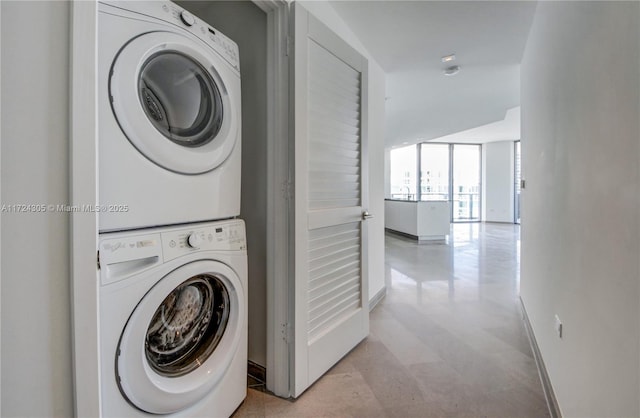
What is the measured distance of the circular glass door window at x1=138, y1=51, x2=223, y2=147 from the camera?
3.89 ft

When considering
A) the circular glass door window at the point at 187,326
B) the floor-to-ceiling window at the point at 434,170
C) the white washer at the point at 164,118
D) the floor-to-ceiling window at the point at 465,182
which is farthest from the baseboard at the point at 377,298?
the floor-to-ceiling window at the point at 465,182

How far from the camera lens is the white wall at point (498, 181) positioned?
9578mm

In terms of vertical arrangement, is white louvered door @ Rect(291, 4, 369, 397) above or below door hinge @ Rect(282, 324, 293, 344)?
above

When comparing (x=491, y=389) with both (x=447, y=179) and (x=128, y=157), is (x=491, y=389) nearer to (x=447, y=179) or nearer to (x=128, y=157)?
(x=128, y=157)

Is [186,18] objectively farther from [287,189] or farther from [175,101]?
[287,189]

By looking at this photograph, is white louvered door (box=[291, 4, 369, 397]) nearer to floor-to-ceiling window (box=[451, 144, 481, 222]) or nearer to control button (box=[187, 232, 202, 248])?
control button (box=[187, 232, 202, 248])

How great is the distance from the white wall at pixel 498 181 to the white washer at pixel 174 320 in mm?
10363

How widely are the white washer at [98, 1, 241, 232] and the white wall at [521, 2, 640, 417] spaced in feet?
4.29

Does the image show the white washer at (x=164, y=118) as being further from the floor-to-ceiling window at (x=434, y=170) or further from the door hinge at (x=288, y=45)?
the floor-to-ceiling window at (x=434, y=170)

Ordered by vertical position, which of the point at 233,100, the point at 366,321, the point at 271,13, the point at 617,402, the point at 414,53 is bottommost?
the point at 366,321

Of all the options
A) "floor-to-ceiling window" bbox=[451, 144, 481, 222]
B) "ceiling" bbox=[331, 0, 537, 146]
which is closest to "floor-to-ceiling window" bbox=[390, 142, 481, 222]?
"floor-to-ceiling window" bbox=[451, 144, 481, 222]

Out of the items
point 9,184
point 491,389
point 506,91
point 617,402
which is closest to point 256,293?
point 9,184

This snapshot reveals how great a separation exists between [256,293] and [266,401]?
0.52 meters

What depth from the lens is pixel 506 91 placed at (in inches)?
158
